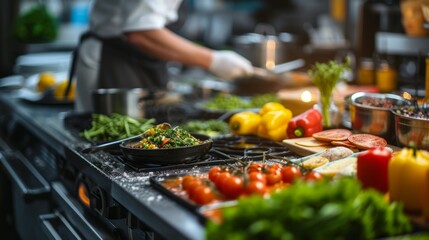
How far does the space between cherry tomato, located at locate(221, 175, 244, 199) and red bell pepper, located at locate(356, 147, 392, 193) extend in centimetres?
37

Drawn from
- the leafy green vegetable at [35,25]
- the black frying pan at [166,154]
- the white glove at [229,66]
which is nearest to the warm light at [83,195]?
the black frying pan at [166,154]

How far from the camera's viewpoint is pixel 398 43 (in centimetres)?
393

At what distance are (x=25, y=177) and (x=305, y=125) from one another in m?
1.52

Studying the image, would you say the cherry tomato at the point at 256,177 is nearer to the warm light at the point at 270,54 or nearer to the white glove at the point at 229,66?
the white glove at the point at 229,66

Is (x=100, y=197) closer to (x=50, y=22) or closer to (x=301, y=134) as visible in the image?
(x=301, y=134)

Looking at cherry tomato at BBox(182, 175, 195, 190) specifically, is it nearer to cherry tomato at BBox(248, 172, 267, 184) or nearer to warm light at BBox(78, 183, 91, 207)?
cherry tomato at BBox(248, 172, 267, 184)

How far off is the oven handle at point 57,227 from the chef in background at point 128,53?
4.03 feet

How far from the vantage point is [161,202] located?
5.96ft

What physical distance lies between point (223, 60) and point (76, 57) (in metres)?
0.94

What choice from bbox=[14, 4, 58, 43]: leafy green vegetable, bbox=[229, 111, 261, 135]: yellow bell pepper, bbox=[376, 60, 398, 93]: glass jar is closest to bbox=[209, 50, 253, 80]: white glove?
bbox=[376, 60, 398, 93]: glass jar

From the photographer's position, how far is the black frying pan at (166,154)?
2217mm

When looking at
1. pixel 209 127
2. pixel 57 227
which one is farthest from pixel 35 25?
pixel 57 227

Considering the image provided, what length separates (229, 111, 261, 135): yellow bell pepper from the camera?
281cm

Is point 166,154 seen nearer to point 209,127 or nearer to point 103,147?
point 103,147
